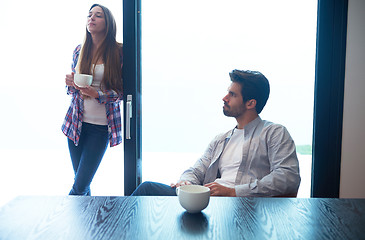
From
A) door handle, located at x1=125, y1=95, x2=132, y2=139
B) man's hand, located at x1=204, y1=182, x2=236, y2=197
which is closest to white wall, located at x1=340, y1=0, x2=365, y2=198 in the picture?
man's hand, located at x1=204, y1=182, x2=236, y2=197

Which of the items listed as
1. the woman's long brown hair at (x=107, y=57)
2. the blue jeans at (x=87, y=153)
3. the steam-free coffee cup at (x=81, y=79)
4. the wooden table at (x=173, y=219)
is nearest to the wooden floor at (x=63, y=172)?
the blue jeans at (x=87, y=153)

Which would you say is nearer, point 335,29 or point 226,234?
point 226,234

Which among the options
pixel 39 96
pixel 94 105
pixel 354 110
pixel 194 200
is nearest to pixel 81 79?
pixel 94 105

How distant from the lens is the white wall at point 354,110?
1.96 meters

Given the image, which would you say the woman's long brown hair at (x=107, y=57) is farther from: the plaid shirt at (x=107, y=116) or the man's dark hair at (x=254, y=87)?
the man's dark hair at (x=254, y=87)

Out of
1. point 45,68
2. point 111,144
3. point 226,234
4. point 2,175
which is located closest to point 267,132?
point 226,234

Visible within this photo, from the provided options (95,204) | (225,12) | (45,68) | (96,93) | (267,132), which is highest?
(225,12)

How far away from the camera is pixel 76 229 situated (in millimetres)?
782

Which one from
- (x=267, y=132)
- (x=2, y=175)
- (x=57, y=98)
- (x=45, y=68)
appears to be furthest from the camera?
(x=2, y=175)

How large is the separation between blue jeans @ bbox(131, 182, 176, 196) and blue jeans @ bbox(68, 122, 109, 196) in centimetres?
61

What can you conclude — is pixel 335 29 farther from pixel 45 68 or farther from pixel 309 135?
pixel 45 68

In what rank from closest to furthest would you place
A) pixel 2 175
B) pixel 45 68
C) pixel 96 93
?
1. pixel 96 93
2. pixel 45 68
3. pixel 2 175

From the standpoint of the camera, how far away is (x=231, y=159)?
63.9 inches

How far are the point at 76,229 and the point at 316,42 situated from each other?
192 cm
